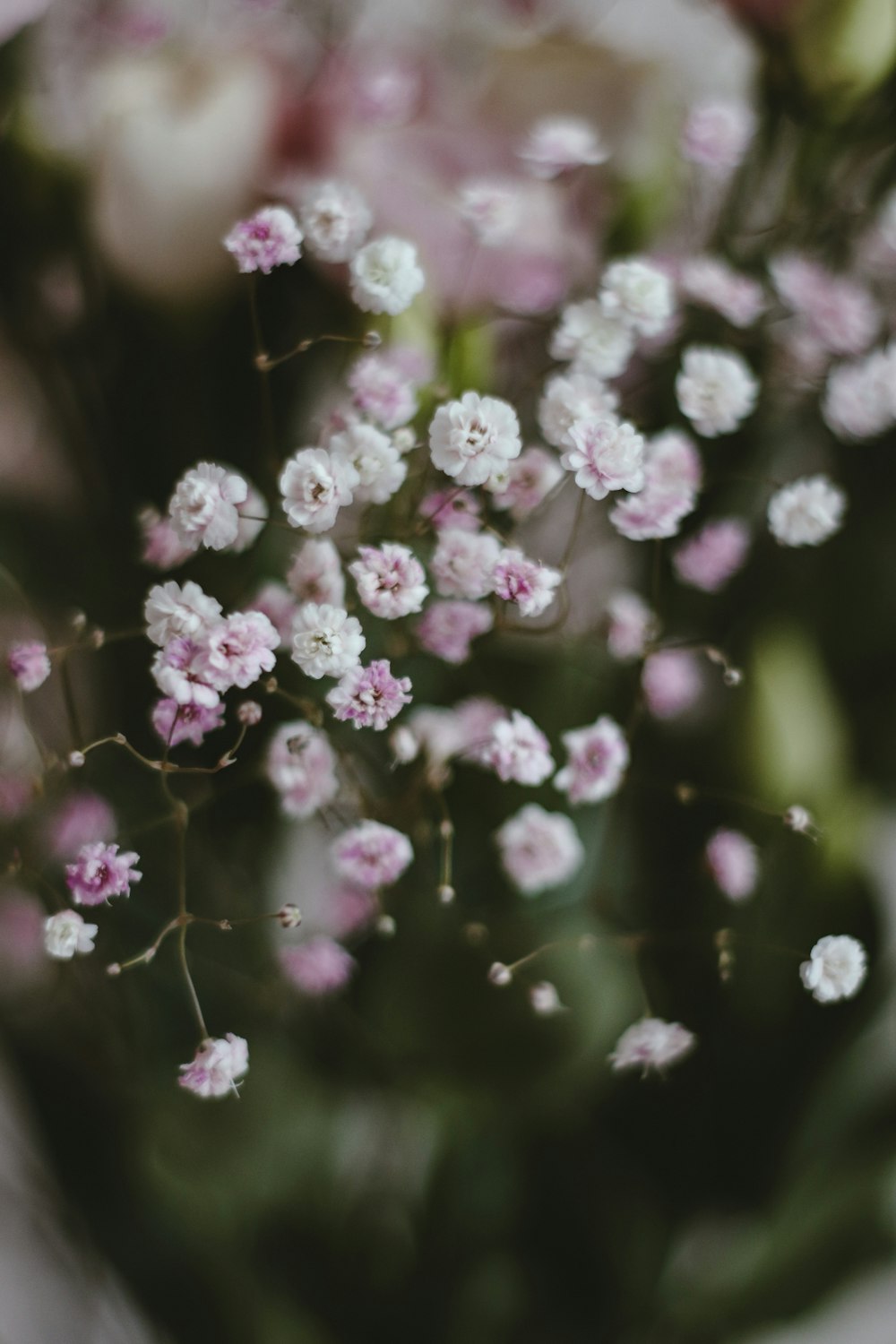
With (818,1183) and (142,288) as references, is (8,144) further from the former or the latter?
(818,1183)

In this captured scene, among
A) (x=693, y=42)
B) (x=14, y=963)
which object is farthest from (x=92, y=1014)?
(x=693, y=42)

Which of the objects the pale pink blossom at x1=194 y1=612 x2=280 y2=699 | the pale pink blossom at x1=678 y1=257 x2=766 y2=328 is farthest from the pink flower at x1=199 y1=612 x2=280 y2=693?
the pale pink blossom at x1=678 y1=257 x2=766 y2=328

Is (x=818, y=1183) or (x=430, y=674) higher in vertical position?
(x=430, y=674)

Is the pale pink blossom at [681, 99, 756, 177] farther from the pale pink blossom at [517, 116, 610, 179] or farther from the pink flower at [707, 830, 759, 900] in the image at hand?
the pink flower at [707, 830, 759, 900]

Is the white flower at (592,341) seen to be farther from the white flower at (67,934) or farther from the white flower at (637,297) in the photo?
the white flower at (67,934)

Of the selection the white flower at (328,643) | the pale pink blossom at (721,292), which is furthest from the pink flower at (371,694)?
the pale pink blossom at (721,292)

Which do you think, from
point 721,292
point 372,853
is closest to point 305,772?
point 372,853

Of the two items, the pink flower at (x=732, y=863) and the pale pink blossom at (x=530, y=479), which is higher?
the pale pink blossom at (x=530, y=479)

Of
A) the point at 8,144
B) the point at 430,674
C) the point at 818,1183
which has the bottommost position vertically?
the point at 818,1183
